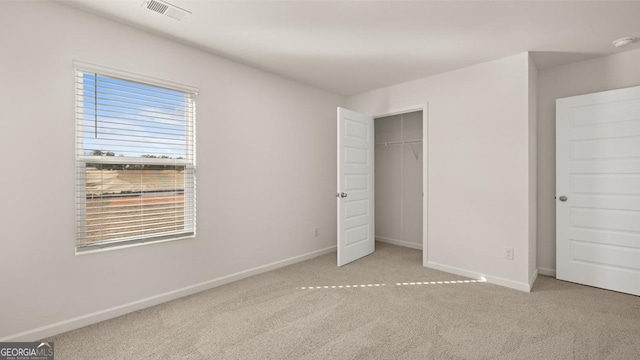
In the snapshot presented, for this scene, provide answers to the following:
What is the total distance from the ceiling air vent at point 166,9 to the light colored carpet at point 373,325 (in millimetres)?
2428

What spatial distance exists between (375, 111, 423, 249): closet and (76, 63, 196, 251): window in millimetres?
3296

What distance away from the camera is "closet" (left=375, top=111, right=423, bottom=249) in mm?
4727

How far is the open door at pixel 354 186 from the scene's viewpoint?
3.71 metres

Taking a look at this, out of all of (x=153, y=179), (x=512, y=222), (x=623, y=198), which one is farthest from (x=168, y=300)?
(x=623, y=198)

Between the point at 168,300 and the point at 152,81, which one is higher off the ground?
the point at 152,81

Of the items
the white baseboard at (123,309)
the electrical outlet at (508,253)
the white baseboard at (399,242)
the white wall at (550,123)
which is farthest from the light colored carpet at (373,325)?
the white baseboard at (399,242)

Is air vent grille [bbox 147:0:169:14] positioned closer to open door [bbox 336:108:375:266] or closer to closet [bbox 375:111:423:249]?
open door [bbox 336:108:375:266]

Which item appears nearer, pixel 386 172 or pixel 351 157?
pixel 351 157

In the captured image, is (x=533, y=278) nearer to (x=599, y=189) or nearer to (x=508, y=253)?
(x=508, y=253)

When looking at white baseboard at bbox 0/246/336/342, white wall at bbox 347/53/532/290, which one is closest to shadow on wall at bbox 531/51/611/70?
white wall at bbox 347/53/532/290

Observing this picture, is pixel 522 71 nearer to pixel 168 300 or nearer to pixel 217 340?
pixel 217 340

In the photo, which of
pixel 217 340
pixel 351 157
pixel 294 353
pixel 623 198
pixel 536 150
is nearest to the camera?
pixel 294 353

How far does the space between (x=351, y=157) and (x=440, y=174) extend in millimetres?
1129

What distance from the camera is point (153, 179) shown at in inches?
104
